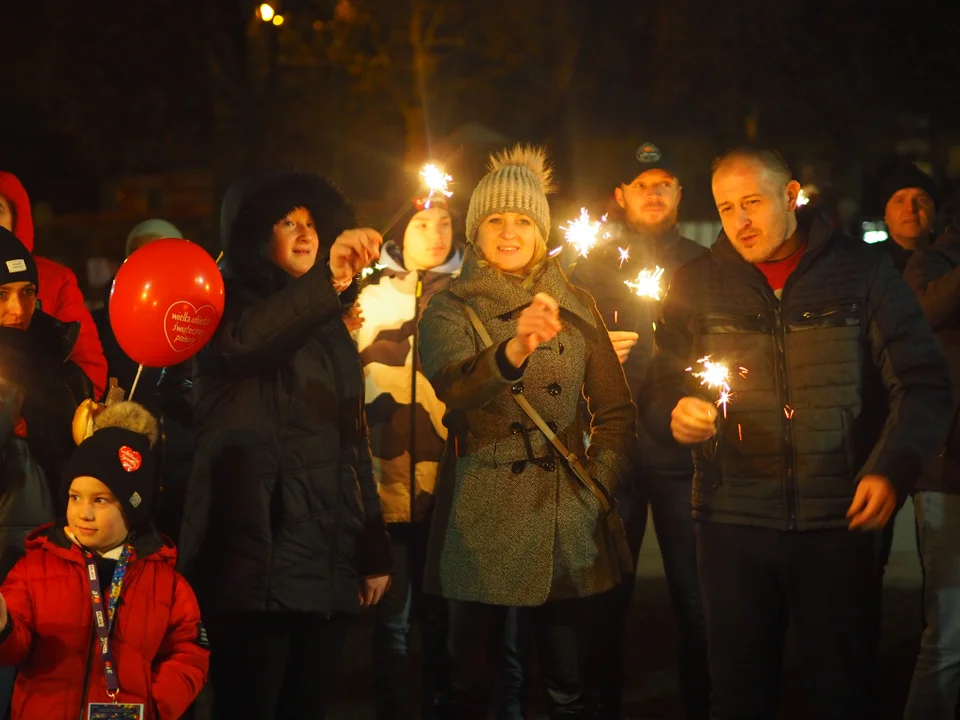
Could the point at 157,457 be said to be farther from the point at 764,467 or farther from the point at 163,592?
the point at 764,467

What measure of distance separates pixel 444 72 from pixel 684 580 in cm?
2119

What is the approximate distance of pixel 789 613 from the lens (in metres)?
4.38

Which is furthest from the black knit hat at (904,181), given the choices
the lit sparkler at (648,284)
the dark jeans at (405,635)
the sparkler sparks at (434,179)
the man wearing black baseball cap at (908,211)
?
the dark jeans at (405,635)

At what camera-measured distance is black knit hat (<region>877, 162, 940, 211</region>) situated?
7.45 metres

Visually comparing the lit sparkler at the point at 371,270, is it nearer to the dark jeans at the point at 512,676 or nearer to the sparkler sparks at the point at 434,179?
the sparkler sparks at the point at 434,179

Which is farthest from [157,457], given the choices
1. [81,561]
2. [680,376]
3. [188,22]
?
[188,22]

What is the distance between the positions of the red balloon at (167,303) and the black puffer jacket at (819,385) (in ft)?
5.63

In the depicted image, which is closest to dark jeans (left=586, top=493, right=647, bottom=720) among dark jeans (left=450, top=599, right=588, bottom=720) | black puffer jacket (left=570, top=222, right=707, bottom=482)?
black puffer jacket (left=570, top=222, right=707, bottom=482)

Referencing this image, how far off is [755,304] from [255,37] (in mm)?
12976

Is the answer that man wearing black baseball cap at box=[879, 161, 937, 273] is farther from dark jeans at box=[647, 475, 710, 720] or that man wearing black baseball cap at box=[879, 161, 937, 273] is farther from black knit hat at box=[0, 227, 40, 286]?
black knit hat at box=[0, 227, 40, 286]

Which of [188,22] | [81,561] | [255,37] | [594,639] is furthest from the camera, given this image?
[188,22]

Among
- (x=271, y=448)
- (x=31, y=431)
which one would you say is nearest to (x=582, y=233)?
(x=271, y=448)

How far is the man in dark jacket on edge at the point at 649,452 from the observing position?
5.67 metres

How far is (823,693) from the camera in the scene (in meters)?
4.24
